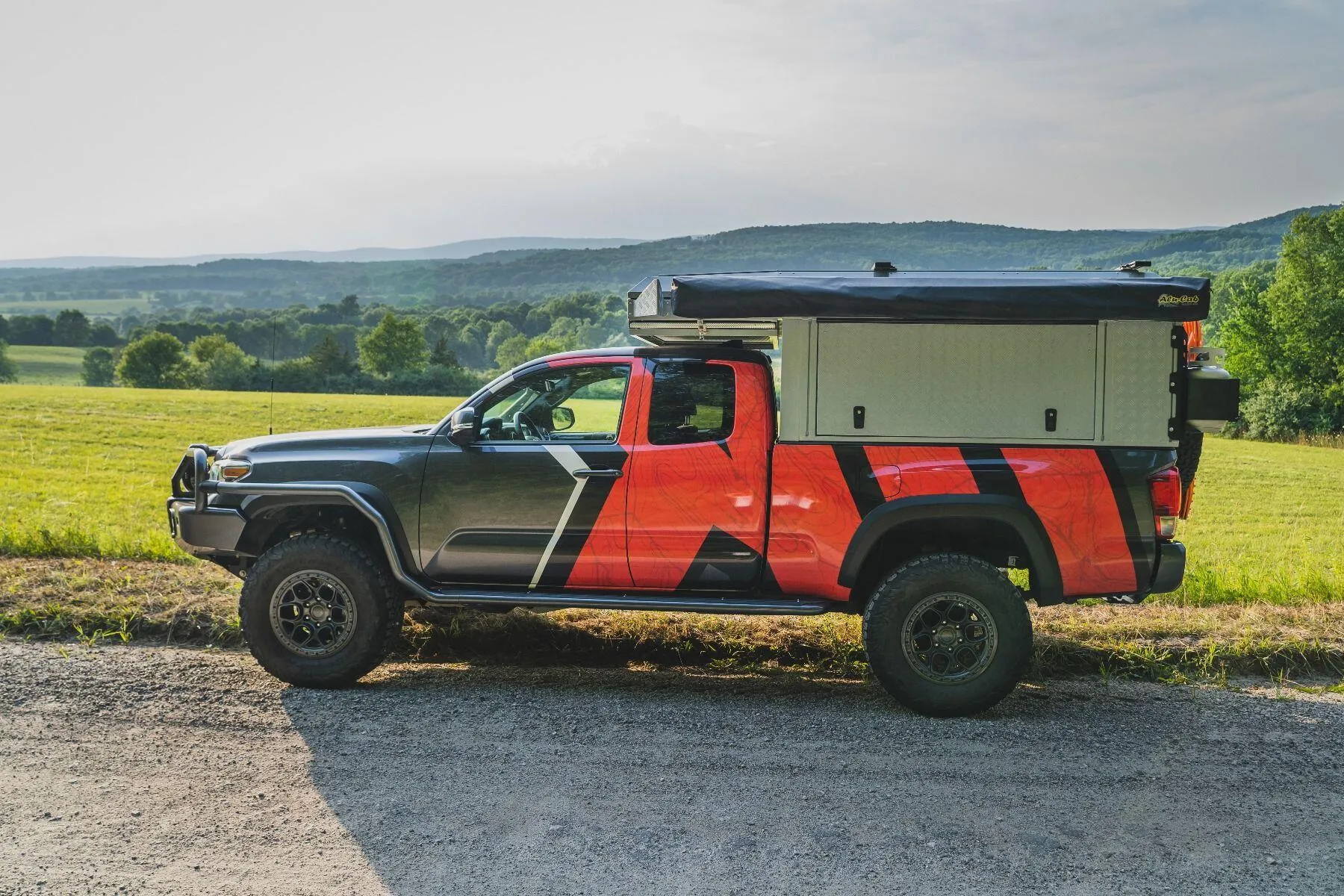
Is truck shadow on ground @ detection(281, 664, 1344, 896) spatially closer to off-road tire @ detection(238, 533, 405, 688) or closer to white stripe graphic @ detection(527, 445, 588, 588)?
off-road tire @ detection(238, 533, 405, 688)

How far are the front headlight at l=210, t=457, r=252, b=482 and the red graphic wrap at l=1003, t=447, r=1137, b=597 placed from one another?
4.50 m

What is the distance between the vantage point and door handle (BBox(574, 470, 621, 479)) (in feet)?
21.7

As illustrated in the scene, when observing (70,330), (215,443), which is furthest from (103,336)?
(215,443)

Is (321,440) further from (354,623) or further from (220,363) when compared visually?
(220,363)

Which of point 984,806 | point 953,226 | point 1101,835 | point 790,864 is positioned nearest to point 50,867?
point 790,864

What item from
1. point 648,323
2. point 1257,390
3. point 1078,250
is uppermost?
point 1078,250

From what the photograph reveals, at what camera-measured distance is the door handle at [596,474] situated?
6.61 m

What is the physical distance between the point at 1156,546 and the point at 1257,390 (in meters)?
58.6

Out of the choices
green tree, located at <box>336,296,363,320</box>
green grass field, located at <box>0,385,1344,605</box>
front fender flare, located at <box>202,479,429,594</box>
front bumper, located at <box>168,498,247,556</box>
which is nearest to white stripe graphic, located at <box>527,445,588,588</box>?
front fender flare, located at <box>202,479,429,594</box>

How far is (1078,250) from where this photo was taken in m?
60.3

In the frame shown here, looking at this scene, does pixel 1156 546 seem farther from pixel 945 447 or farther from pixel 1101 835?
pixel 1101 835

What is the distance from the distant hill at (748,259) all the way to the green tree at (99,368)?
41711 millimetres

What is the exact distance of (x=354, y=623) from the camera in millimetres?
6750

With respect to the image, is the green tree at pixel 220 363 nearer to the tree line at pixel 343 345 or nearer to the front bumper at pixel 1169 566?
the tree line at pixel 343 345
